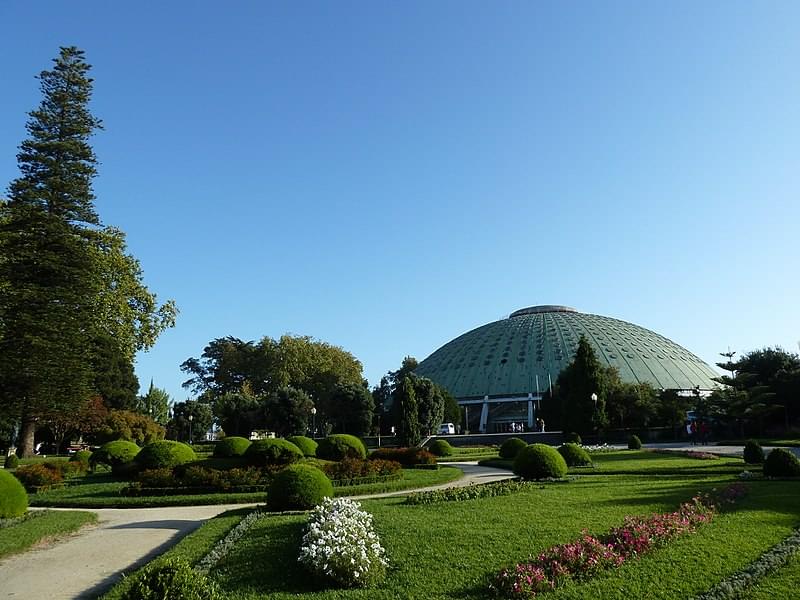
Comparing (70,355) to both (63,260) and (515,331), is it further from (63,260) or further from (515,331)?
(515,331)

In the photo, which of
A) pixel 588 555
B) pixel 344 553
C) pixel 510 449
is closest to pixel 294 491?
pixel 344 553

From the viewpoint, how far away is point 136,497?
613 inches

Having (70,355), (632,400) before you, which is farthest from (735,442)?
(70,355)

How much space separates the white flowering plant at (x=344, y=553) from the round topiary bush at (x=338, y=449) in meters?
15.8

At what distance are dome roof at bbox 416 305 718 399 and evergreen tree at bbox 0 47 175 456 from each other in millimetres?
44701

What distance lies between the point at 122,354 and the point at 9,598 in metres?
33.1

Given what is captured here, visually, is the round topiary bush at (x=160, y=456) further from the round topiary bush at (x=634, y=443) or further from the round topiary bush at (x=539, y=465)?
the round topiary bush at (x=634, y=443)

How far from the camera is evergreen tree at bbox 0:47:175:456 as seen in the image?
27.4 m

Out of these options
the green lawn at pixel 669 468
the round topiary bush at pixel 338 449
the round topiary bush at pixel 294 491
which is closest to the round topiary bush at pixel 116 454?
the round topiary bush at pixel 338 449

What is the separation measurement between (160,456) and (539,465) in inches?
454

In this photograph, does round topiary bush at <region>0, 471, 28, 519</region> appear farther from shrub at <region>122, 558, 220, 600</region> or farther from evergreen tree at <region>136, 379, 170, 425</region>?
evergreen tree at <region>136, 379, 170, 425</region>

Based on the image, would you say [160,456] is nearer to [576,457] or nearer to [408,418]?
[576,457]

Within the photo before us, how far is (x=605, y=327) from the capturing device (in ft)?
253

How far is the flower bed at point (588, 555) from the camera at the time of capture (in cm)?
606
